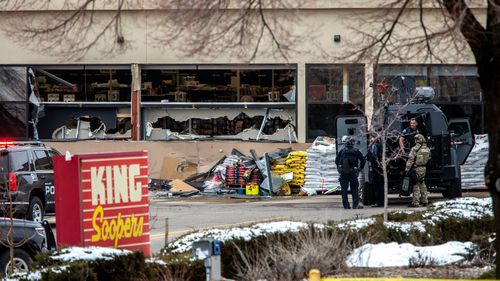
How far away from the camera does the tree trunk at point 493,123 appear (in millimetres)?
9578

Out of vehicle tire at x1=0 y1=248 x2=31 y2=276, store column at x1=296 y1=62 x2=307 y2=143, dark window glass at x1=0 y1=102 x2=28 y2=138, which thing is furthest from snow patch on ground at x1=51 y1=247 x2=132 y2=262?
dark window glass at x1=0 y1=102 x2=28 y2=138

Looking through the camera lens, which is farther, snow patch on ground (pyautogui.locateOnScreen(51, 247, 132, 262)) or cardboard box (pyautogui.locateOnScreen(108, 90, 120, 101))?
cardboard box (pyautogui.locateOnScreen(108, 90, 120, 101))

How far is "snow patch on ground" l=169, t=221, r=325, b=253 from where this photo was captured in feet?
38.7

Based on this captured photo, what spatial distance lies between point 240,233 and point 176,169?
63.4 feet

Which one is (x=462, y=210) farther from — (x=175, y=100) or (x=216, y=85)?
(x=175, y=100)

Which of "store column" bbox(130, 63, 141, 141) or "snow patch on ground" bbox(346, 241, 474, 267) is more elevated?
"store column" bbox(130, 63, 141, 141)

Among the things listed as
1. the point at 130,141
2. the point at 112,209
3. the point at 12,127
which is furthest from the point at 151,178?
the point at 112,209

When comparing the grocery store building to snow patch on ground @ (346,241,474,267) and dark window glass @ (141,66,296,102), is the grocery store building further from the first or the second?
snow patch on ground @ (346,241,474,267)

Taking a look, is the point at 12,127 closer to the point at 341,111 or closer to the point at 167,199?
the point at 167,199

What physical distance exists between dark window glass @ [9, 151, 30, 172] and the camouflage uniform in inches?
339

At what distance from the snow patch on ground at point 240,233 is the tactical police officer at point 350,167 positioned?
1045cm

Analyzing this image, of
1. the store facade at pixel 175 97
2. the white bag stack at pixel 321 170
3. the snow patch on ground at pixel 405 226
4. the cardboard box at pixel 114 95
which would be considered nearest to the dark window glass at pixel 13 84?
the store facade at pixel 175 97

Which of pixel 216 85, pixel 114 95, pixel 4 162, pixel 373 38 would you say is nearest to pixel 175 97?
pixel 216 85

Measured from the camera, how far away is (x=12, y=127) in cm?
3284
